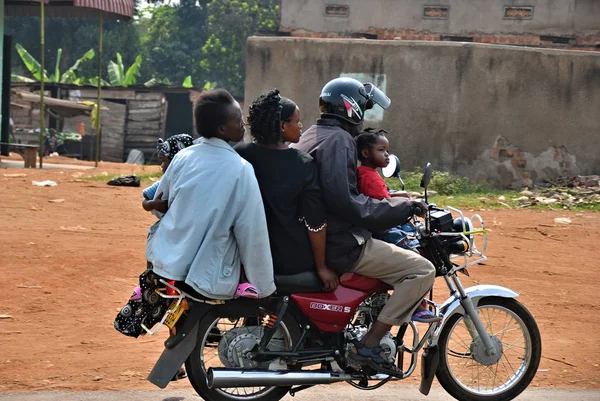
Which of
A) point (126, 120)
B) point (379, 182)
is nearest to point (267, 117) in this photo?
point (379, 182)

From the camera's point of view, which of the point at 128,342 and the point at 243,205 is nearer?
the point at 243,205

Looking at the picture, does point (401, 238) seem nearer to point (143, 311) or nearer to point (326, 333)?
point (326, 333)

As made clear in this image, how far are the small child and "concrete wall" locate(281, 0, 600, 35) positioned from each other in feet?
52.5

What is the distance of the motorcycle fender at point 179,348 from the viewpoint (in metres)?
3.98

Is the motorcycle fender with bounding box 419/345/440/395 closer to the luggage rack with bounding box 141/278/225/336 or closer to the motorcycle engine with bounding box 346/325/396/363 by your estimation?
the motorcycle engine with bounding box 346/325/396/363

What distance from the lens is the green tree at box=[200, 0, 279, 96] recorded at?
120ft

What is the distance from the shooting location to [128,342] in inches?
226

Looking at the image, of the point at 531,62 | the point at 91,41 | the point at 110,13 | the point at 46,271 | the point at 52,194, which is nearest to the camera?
the point at 46,271

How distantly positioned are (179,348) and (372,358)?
0.96 meters

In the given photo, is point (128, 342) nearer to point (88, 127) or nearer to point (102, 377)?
point (102, 377)

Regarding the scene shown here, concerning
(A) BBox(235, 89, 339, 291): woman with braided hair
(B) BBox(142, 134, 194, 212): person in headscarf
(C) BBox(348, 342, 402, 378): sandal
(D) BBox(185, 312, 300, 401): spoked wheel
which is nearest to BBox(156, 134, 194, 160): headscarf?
(B) BBox(142, 134, 194, 212): person in headscarf

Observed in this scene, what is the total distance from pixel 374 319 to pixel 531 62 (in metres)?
10.5

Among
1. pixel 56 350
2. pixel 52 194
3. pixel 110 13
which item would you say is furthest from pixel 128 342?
pixel 110 13

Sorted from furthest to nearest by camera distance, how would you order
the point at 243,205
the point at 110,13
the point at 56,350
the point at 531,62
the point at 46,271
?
the point at 110,13
the point at 531,62
the point at 46,271
the point at 56,350
the point at 243,205
